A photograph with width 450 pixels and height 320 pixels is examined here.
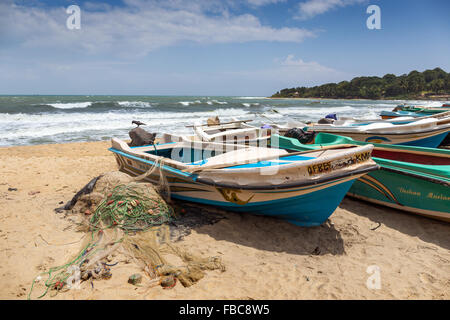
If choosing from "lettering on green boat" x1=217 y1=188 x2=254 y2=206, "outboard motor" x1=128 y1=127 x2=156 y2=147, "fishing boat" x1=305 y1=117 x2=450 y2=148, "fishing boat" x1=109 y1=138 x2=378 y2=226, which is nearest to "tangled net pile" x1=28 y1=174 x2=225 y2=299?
"fishing boat" x1=109 y1=138 x2=378 y2=226

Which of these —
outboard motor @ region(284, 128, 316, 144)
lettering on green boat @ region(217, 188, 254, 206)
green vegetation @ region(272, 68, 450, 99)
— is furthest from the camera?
green vegetation @ region(272, 68, 450, 99)

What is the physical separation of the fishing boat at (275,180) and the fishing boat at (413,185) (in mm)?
1069

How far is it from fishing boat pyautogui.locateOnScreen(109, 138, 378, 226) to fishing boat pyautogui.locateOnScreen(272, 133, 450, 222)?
3.51 feet

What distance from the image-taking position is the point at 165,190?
16.2 ft

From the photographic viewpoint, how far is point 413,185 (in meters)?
4.80

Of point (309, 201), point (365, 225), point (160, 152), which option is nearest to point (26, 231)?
point (160, 152)

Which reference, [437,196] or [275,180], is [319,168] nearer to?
[275,180]

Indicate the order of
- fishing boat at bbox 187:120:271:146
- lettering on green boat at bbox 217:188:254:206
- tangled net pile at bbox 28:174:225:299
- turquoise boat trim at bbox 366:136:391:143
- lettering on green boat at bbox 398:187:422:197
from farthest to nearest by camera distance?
turquoise boat trim at bbox 366:136:391:143 < fishing boat at bbox 187:120:271:146 < lettering on green boat at bbox 398:187:422:197 < lettering on green boat at bbox 217:188:254:206 < tangled net pile at bbox 28:174:225:299

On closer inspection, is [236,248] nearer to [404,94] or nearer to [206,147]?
[206,147]

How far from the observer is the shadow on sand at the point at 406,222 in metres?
4.39

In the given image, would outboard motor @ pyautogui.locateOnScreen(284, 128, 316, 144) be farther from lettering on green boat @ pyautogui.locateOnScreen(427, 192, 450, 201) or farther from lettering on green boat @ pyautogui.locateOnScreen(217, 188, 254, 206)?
lettering on green boat @ pyautogui.locateOnScreen(217, 188, 254, 206)

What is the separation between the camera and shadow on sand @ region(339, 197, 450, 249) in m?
4.39

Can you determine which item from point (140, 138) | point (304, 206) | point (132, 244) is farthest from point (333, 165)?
point (140, 138)

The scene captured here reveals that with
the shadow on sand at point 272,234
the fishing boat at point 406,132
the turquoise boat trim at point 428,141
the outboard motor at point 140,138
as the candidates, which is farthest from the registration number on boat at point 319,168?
the turquoise boat trim at point 428,141
